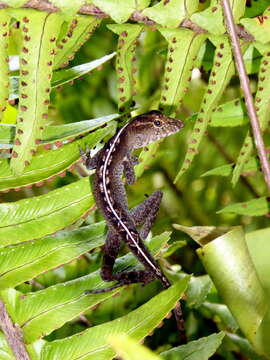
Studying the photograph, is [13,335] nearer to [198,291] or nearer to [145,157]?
[145,157]

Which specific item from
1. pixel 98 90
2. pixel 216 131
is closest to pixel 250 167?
pixel 216 131

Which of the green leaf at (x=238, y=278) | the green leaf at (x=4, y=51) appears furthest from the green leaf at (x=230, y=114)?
the green leaf at (x=4, y=51)

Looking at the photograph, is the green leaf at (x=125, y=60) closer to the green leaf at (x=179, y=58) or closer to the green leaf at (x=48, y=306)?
the green leaf at (x=179, y=58)

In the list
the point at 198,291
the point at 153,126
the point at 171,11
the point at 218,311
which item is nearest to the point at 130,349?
the point at 171,11

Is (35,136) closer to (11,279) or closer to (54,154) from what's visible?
(54,154)

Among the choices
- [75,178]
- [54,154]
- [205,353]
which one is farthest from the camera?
[75,178]

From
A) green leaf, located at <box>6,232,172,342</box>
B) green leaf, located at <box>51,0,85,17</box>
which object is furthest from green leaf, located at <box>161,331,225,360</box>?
green leaf, located at <box>51,0,85,17</box>
